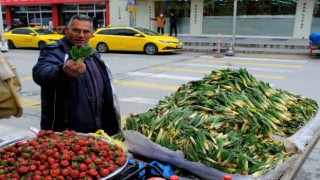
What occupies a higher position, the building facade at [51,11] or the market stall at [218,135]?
the building facade at [51,11]

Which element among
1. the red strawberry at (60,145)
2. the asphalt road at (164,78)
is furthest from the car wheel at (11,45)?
the red strawberry at (60,145)

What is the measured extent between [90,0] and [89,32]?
2488 centimetres

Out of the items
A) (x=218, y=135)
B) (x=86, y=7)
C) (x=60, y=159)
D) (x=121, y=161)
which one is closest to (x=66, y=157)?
(x=60, y=159)

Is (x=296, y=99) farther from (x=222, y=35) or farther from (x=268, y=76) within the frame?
(x=222, y=35)

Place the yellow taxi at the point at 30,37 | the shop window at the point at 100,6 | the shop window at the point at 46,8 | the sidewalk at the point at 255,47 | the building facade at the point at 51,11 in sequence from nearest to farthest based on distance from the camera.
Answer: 1. the sidewalk at the point at 255,47
2. the yellow taxi at the point at 30,37
3. the shop window at the point at 100,6
4. the building facade at the point at 51,11
5. the shop window at the point at 46,8

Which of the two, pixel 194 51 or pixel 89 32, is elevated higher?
pixel 89 32

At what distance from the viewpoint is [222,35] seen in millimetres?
22938

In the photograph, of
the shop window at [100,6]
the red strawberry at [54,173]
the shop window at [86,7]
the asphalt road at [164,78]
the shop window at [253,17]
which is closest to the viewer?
the red strawberry at [54,173]

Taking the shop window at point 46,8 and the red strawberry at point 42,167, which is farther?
the shop window at point 46,8

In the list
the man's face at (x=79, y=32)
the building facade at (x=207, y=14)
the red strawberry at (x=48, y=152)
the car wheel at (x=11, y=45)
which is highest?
the building facade at (x=207, y=14)

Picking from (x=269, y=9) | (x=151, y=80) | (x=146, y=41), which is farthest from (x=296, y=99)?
(x=269, y=9)

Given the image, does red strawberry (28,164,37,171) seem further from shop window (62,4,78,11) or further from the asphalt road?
shop window (62,4,78,11)

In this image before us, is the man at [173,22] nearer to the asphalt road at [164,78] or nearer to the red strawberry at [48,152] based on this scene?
the asphalt road at [164,78]

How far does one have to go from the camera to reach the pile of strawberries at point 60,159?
67.5 inches
